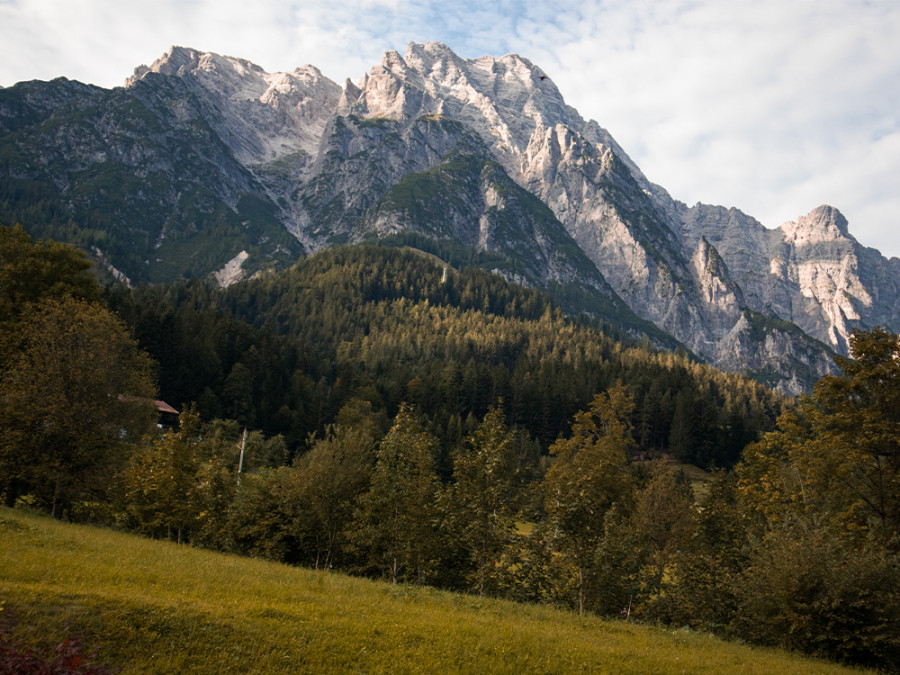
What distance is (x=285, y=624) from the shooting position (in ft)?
48.2

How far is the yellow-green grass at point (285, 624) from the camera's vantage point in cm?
1251

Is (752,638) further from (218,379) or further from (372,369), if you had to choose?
(372,369)

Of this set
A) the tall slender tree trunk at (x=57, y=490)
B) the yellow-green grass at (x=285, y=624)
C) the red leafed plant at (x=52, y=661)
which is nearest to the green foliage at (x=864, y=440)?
the yellow-green grass at (x=285, y=624)

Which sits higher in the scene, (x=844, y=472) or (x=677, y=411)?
(x=677, y=411)

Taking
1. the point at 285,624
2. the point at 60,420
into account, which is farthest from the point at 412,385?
the point at 285,624

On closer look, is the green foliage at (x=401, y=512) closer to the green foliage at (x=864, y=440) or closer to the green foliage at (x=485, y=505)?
the green foliage at (x=485, y=505)

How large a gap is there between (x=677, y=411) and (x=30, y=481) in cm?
13701

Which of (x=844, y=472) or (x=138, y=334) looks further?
(x=138, y=334)

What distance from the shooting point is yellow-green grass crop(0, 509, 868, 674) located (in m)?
12.5

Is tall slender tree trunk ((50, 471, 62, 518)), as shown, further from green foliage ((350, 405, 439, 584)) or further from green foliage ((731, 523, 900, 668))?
green foliage ((731, 523, 900, 668))

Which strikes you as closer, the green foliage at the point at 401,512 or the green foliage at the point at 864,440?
the green foliage at the point at 401,512

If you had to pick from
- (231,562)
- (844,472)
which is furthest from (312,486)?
(844,472)

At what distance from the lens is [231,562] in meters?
24.7

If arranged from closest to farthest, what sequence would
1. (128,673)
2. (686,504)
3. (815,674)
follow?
(128,673), (815,674), (686,504)
